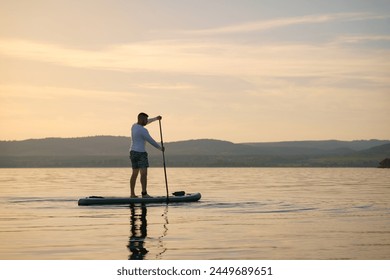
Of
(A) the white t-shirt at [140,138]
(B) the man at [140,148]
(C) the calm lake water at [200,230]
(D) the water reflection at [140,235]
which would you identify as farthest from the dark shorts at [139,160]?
(D) the water reflection at [140,235]

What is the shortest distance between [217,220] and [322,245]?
4.35 meters

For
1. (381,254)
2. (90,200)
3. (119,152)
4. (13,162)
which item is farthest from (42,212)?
(119,152)

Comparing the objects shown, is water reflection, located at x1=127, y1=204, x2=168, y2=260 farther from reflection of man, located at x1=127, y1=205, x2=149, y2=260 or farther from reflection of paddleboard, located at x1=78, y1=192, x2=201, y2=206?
reflection of paddleboard, located at x1=78, y1=192, x2=201, y2=206

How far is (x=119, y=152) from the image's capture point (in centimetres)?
18888

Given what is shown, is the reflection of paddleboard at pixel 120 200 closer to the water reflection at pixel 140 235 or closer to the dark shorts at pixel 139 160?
the dark shorts at pixel 139 160

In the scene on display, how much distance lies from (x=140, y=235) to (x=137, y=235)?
0.19 feet

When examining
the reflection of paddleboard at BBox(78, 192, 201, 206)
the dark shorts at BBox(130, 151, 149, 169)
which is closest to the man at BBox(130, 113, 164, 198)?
the dark shorts at BBox(130, 151, 149, 169)

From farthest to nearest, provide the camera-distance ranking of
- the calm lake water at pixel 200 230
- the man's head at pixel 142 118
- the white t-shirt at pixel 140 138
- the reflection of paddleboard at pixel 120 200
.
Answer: the man's head at pixel 142 118
the white t-shirt at pixel 140 138
the reflection of paddleboard at pixel 120 200
the calm lake water at pixel 200 230

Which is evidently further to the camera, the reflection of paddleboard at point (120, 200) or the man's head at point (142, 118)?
the man's head at point (142, 118)

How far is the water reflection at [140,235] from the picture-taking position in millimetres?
11531

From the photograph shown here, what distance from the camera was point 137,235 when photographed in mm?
13805

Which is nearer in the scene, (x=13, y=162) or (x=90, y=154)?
(x=13, y=162)
